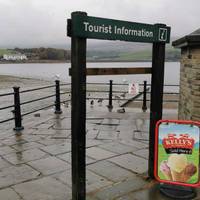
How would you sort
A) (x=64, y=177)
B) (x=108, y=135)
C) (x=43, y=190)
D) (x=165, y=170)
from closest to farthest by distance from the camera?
(x=165, y=170)
(x=43, y=190)
(x=64, y=177)
(x=108, y=135)

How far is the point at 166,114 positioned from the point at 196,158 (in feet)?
21.0

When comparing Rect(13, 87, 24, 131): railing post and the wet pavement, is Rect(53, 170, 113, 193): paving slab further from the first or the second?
Rect(13, 87, 24, 131): railing post

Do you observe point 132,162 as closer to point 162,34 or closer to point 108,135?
point 108,135

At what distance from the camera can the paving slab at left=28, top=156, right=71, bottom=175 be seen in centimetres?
446

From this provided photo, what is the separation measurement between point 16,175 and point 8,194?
61 cm

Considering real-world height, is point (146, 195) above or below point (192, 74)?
below

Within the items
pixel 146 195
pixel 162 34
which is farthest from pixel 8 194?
pixel 162 34

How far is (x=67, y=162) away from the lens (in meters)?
4.81

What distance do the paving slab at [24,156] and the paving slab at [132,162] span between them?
1280 millimetres

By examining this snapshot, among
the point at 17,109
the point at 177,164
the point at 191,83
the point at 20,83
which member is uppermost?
the point at 191,83

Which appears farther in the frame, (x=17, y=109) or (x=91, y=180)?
(x=17, y=109)

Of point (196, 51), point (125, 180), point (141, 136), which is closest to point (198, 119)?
point (196, 51)

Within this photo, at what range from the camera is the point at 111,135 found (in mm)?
6633

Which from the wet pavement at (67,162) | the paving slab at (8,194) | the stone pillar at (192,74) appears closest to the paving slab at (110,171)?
the wet pavement at (67,162)
